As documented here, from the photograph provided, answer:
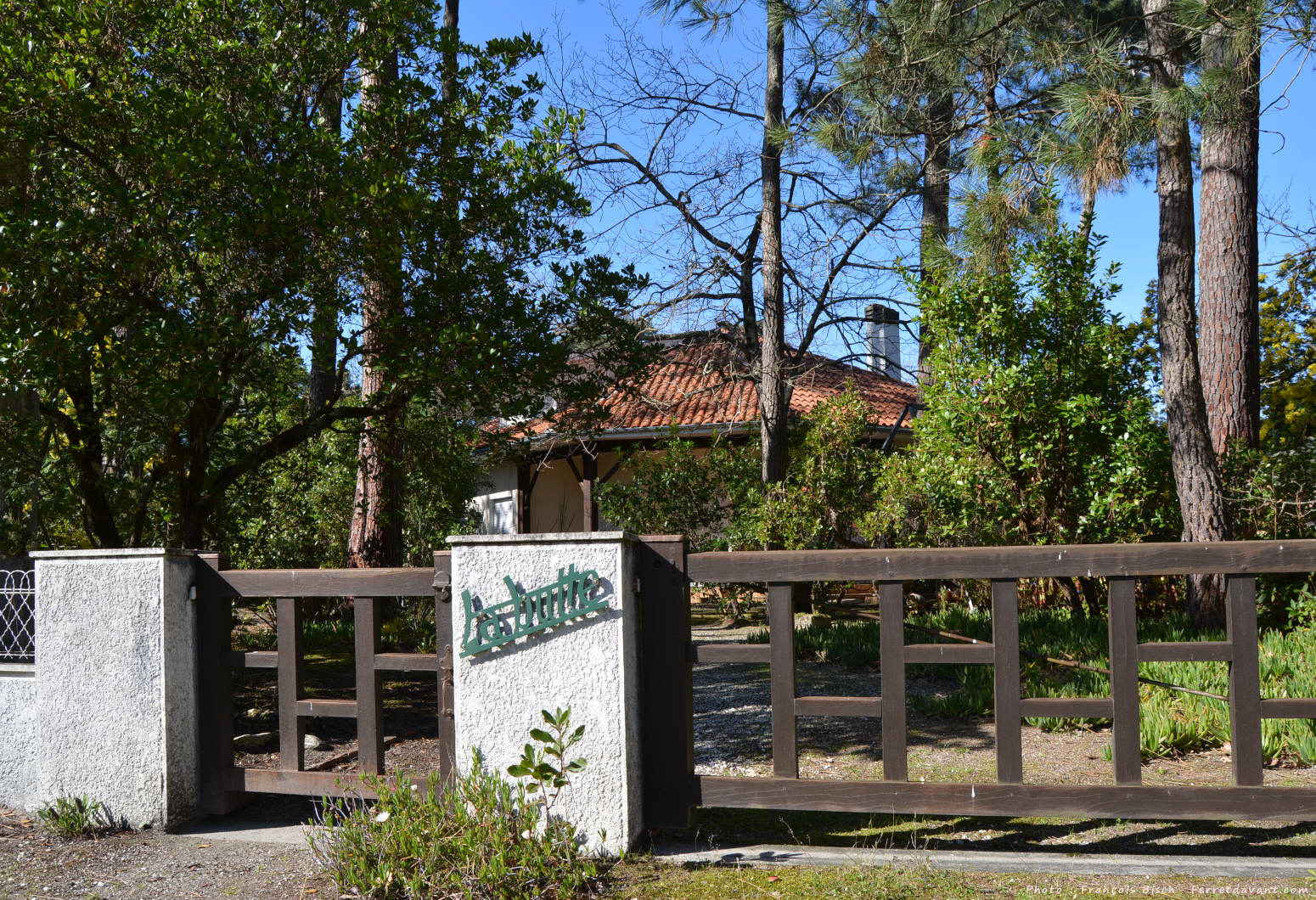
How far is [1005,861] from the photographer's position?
147 inches

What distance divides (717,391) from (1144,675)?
6.89 m

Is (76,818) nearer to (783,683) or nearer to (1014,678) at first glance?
(783,683)

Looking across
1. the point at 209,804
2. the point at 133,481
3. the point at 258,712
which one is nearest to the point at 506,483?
the point at 133,481

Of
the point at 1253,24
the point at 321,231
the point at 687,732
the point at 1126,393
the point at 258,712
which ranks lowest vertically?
the point at 258,712

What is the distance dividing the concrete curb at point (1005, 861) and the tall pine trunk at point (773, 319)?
7675 mm

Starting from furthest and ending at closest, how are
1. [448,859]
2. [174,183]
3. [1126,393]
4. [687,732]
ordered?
1. [1126,393]
2. [174,183]
3. [687,732]
4. [448,859]

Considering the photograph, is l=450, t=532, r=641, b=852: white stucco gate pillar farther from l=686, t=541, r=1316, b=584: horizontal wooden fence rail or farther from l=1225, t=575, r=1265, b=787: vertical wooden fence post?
l=1225, t=575, r=1265, b=787: vertical wooden fence post

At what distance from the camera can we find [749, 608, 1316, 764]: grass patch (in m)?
5.53

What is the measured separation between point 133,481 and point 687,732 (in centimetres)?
618

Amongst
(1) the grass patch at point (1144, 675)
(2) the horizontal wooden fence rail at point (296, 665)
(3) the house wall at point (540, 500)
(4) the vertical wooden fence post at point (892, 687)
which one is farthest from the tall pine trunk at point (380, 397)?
(3) the house wall at point (540, 500)

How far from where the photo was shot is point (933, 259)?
905 centimetres

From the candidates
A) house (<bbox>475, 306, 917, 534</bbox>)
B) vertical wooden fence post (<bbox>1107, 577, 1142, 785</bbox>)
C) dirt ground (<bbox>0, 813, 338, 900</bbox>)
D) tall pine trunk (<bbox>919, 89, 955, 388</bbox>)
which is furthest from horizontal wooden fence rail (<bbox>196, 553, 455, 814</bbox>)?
tall pine trunk (<bbox>919, 89, 955, 388</bbox>)

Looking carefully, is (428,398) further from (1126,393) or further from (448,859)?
(1126,393)

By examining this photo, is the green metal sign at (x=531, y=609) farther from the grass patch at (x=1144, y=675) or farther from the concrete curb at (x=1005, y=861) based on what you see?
the grass patch at (x=1144, y=675)
